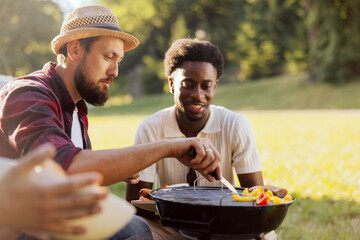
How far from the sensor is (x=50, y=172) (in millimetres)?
1313

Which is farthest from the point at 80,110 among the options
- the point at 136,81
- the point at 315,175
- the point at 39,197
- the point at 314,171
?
the point at 136,81

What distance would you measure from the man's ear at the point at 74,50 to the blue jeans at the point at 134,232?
1.01 meters

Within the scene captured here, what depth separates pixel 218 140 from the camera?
3.43m

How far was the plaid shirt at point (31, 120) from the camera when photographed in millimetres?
1757

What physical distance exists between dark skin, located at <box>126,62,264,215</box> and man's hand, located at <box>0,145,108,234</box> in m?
2.12

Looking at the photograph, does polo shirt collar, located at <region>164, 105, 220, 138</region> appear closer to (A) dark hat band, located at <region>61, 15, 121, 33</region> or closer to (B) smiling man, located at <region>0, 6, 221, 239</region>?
(B) smiling man, located at <region>0, 6, 221, 239</region>

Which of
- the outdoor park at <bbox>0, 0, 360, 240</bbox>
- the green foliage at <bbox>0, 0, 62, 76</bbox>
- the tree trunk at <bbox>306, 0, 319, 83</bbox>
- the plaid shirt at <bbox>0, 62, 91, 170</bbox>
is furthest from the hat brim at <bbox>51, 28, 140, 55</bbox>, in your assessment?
the green foliage at <bbox>0, 0, 62, 76</bbox>

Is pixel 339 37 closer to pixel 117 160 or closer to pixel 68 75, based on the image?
pixel 68 75

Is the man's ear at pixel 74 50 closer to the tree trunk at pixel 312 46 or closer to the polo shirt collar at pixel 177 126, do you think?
the polo shirt collar at pixel 177 126

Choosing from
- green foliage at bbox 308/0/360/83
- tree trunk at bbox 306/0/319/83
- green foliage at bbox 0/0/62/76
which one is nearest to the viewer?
green foliage at bbox 308/0/360/83

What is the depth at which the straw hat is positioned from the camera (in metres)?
Result: 2.44

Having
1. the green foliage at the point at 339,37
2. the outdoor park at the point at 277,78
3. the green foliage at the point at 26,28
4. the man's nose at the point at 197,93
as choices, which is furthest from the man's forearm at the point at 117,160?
the green foliage at the point at 26,28

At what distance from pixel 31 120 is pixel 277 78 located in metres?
32.6

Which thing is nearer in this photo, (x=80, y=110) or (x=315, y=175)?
(x=80, y=110)
